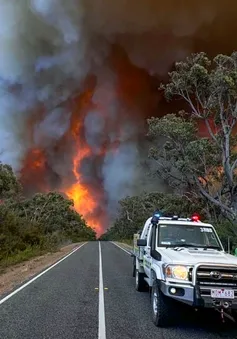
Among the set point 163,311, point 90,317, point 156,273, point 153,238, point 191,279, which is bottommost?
point 90,317

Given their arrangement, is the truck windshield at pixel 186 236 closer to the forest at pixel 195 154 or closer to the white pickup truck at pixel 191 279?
the white pickup truck at pixel 191 279

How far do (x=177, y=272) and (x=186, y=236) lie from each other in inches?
93.9

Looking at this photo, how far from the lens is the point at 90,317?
327 inches

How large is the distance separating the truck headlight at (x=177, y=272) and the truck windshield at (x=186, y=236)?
188 centimetres

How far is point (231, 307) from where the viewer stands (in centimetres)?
677

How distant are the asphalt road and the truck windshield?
59.2 inches

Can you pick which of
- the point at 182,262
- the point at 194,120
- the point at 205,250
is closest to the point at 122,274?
the point at 205,250

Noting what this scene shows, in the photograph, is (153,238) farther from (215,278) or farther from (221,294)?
(221,294)

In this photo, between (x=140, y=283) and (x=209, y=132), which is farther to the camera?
(x=209, y=132)

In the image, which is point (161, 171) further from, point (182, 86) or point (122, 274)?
point (122, 274)

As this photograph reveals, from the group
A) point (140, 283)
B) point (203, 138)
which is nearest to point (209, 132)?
point (203, 138)

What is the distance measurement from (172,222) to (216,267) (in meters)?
2.84

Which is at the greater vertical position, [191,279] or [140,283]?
[191,279]

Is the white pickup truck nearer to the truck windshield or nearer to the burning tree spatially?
the truck windshield
